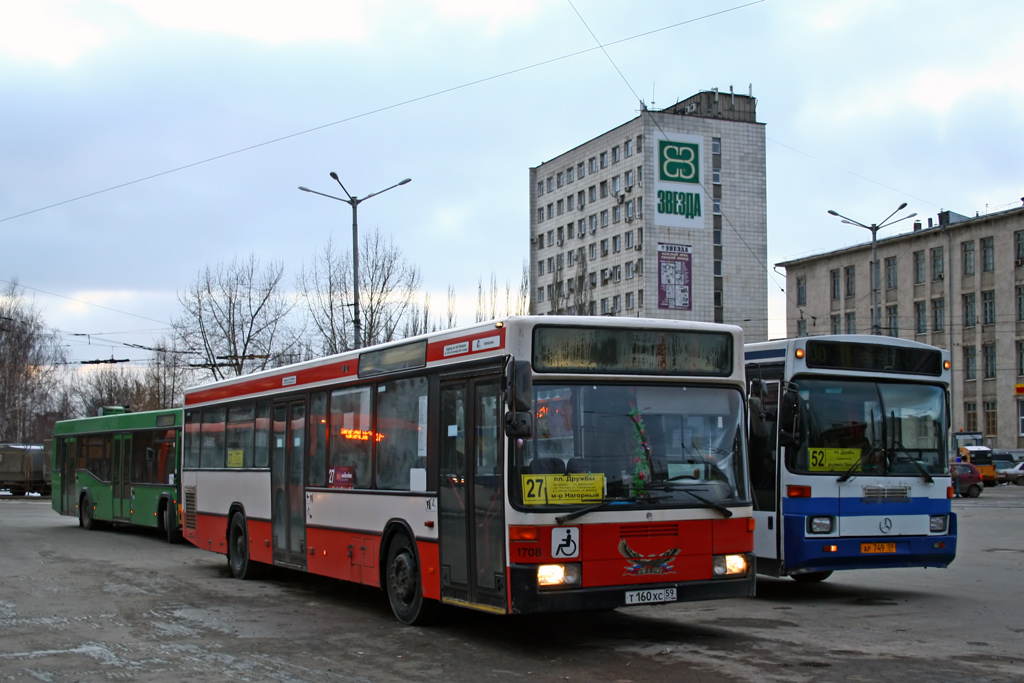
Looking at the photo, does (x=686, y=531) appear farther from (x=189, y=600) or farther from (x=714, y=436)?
(x=189, y=600)

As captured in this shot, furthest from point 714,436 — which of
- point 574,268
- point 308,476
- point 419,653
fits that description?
point 574,268

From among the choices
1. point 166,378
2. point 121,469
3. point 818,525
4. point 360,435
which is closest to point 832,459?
point 818,525

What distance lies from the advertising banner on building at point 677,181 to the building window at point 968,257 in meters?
21.4

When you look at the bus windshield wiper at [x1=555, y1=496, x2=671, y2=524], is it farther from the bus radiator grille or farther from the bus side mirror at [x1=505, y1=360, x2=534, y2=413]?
the bus radiator grille

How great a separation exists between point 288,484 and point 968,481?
35.0 metres

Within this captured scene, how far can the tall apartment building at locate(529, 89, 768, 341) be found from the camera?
285 feet

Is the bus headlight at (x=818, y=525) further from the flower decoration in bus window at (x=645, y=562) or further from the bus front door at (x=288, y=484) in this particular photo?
the bus front door at (x=288, y=484)

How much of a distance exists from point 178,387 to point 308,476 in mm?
52762

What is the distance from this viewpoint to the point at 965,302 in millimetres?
73062

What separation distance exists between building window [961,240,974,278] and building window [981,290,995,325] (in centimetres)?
177

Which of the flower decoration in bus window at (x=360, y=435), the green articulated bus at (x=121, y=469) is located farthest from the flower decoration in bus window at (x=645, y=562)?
the green articulated bus at (x=121, y=469)

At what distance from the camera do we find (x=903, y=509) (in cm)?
1218

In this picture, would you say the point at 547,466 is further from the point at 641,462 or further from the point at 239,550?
the point at 239,550

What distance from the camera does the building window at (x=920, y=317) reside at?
75562 millimetres
